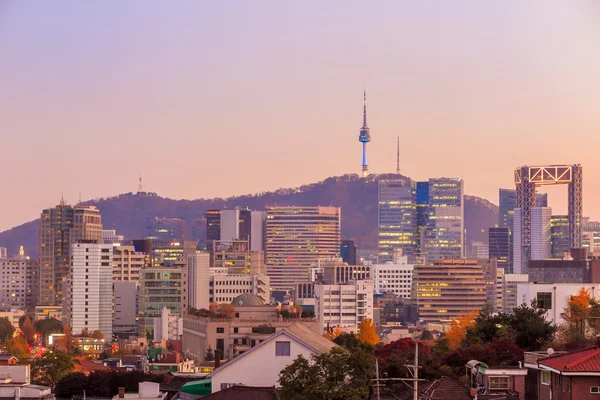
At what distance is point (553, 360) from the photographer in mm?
45562

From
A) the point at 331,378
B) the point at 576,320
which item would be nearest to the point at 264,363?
the point at 331,378

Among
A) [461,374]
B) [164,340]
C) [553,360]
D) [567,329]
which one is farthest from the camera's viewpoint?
[164,340]

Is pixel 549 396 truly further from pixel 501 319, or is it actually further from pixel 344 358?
pixel 501 319

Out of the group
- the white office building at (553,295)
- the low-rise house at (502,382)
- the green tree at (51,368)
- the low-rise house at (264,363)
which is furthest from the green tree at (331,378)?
the green tree at (51,368)

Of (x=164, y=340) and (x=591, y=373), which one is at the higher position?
(x=591, y=373)

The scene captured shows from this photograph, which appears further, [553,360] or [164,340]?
[164,340]

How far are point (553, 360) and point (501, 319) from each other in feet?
88.7

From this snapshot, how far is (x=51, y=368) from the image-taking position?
93.5m

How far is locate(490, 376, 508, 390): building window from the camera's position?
158ft

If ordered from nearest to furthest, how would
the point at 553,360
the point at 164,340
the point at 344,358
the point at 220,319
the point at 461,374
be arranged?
the point at 553,360 → the point at 344,358 → the point at 461,374 → the point at 220,319 → the point at 164,340

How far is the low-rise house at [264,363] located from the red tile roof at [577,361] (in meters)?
13.6

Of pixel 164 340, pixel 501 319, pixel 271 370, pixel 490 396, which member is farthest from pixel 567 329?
pixel 164 340

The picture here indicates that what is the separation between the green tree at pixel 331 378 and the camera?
49250 millimetres

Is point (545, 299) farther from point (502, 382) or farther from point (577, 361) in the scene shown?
point (577, 361)
